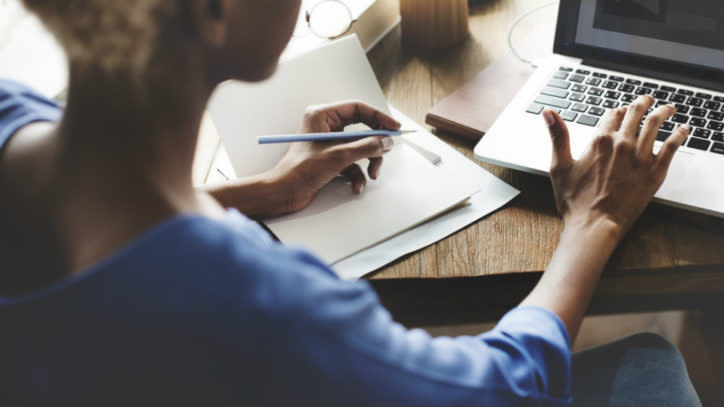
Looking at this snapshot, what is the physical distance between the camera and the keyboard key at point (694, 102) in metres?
0.82

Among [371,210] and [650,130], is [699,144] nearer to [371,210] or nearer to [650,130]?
[650,130]

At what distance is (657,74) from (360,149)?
0.49m

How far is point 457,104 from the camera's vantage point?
35.9 inches

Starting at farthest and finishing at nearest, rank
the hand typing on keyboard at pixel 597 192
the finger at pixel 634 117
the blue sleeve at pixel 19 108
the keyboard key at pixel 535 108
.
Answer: the keyboard key at pixel 535 108
the finger at pixel 634 117
the hand typing on keyboard at pixel 597 192
the blue sleeve at pixel 19 108

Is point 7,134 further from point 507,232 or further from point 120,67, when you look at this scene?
point 507,232

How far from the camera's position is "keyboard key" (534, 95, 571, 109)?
862 mm

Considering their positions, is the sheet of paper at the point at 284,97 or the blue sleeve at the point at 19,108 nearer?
the blue sleeve at the point at 19,108


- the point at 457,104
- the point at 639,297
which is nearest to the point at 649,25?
the point at 457,104

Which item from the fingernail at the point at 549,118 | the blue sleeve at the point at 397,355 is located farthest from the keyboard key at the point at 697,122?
the blue sleeve at the point at 397,355

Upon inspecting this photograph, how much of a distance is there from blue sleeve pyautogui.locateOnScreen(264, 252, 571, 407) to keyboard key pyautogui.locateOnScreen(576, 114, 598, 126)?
0.38 m

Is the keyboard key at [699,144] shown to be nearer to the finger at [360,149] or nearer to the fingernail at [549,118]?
the fingernail at [549,118]

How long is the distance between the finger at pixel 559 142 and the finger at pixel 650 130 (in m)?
0.09

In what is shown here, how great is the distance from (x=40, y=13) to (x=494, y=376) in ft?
1.56

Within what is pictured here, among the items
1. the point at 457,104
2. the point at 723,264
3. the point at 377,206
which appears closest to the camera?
the point at 723,264
